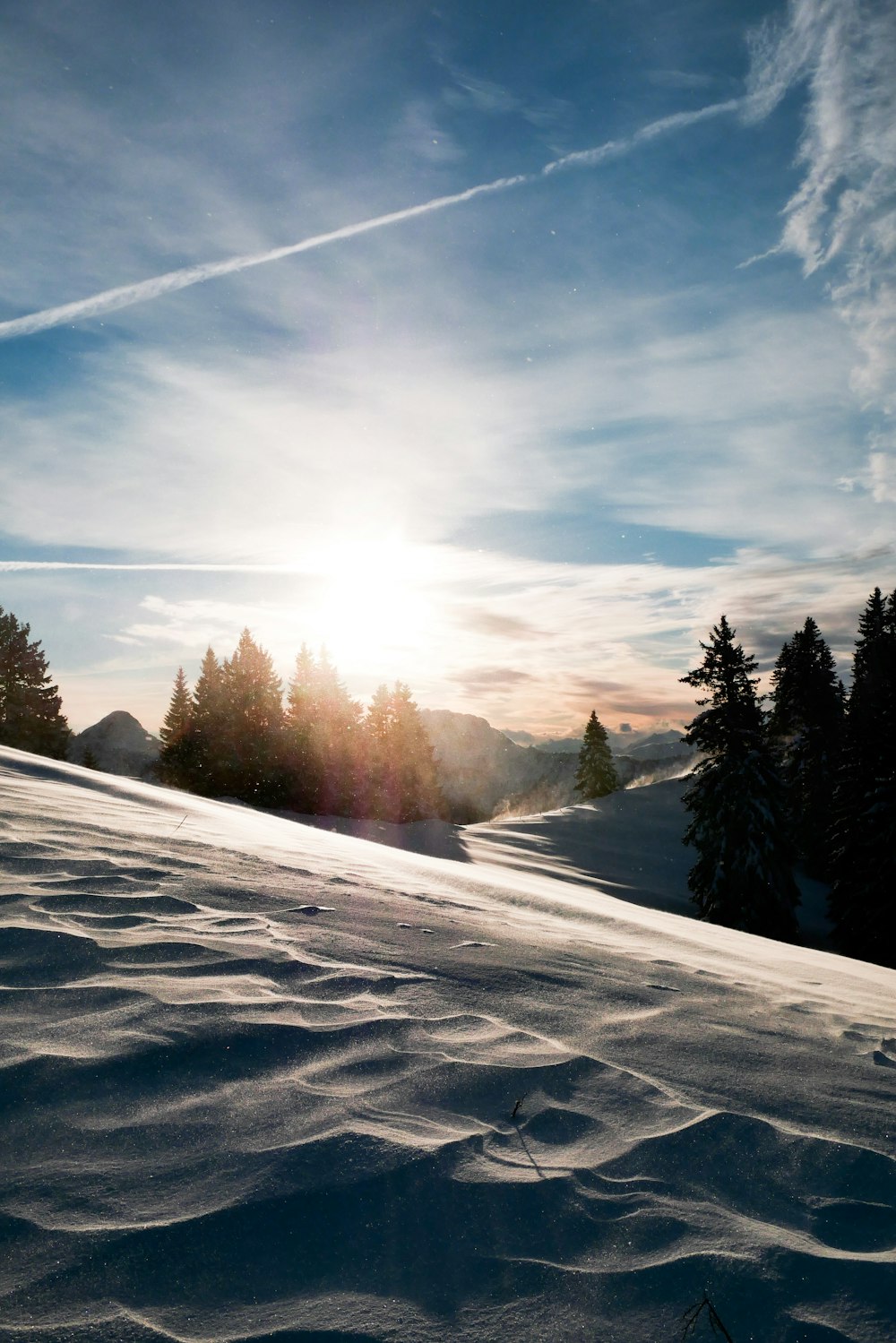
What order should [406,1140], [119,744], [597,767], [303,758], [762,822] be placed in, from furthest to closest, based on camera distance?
[119,744]
[597,767]
[303,758]
[762,822]
[406,1140]

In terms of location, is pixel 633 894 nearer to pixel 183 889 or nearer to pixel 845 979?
pixel 845 979

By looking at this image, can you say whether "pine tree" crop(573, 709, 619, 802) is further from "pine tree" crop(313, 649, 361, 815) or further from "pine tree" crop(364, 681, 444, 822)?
"pine tree" crop(313, 649, 361, 815)

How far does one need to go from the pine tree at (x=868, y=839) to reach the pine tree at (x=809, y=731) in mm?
7813

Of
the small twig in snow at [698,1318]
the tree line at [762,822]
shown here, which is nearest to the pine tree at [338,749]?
the tree line at [762,822]

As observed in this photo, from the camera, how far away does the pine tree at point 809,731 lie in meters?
36.1

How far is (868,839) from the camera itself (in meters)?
22.1

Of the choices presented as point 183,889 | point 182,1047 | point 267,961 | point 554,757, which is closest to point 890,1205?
point 182,1047

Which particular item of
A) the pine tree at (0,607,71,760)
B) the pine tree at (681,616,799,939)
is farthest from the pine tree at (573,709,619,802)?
the pine tree at (0,607,71,760)

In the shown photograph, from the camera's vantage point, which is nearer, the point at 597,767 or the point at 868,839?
the point at 868,839

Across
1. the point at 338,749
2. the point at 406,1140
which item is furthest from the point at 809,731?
the point at 406,1140

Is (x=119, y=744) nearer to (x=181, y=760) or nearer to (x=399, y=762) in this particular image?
(x=181, y=760)

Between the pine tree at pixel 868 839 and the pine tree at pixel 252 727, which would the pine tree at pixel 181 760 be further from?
the pine tree at pixel 868 839

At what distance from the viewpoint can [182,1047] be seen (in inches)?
102

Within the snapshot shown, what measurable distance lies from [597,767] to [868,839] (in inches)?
1193
